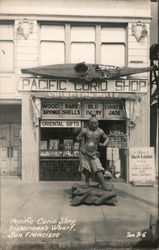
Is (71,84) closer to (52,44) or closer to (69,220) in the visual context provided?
(52,44)

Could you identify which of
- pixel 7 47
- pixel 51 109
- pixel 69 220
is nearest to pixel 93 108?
pixel 51 109

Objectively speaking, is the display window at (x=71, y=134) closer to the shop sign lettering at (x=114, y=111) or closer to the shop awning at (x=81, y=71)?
the shop sign lettering at (x=114, y=111)

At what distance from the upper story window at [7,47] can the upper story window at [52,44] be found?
3.75 feet

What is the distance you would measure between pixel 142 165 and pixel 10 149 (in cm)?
582

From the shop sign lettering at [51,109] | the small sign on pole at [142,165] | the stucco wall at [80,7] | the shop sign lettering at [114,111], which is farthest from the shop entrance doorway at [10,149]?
the small sign on pole at [142,165]

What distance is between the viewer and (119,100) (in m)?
13.5

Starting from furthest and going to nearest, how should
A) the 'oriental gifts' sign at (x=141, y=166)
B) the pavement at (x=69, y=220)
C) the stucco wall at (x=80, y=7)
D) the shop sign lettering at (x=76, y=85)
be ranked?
the stucco wall at (x=80, y=7) → the shop sign lettering at (x=76, y=85) → the 'oriental gifts' sign at (x=141, y=166) → the pavement at (x=69, y=220)

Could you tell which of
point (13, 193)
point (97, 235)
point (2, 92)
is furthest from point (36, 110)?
point (97, 235)

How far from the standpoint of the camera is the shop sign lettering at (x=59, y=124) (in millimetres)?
13383

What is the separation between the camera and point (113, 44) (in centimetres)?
1363

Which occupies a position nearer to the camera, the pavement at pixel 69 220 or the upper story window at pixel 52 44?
the pavement at pixel 69 220

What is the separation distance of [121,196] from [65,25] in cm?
684

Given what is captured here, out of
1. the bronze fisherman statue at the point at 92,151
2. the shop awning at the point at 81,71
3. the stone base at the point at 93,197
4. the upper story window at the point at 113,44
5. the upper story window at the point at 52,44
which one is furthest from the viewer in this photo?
the upper story window at the point at 113,44

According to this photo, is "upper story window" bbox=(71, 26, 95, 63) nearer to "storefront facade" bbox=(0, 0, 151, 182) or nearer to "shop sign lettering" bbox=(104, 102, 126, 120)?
"storefront facade" bbox=(0, 0, 151, 182)
